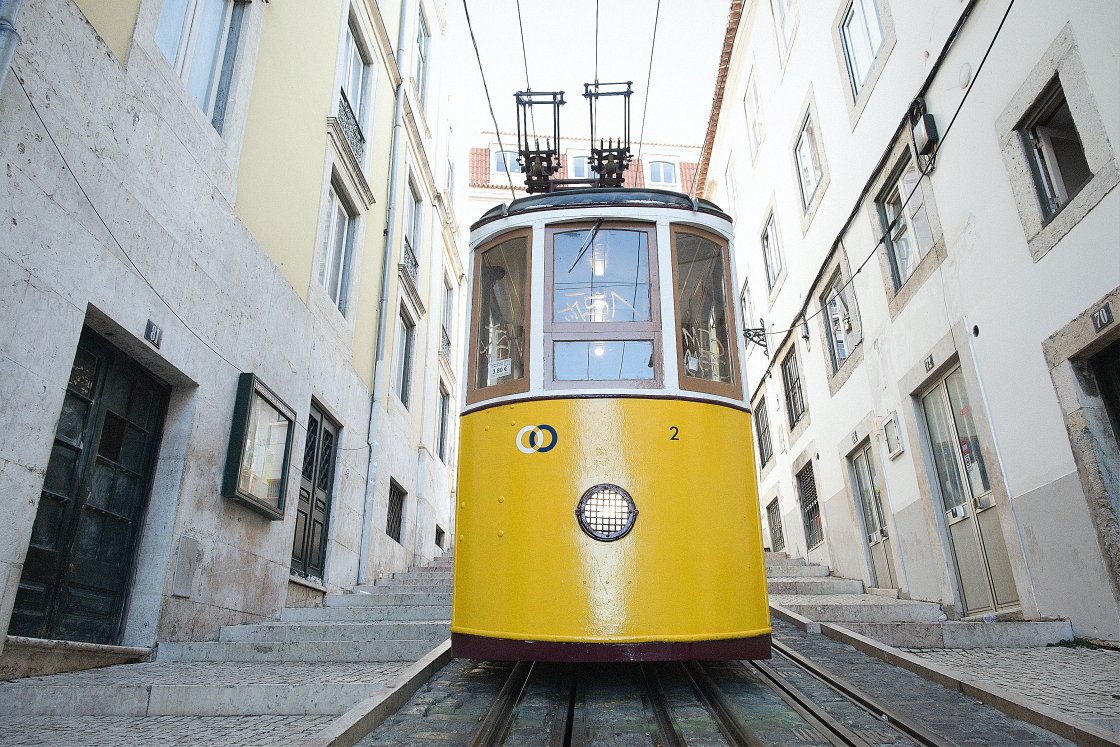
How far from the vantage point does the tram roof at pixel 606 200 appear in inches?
177

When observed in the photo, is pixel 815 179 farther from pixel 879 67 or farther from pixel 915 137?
pixel 915 137

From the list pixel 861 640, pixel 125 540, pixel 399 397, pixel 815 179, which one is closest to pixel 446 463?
pixel 399 397

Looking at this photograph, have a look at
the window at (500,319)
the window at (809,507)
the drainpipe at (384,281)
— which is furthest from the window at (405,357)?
the window at (500,319)

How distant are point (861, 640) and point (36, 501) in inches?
206

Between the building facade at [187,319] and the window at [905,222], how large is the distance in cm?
678

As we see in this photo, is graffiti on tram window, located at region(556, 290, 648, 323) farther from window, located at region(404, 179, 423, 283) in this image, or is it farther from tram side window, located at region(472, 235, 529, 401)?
window, located at region(404, 179, 423, 283)

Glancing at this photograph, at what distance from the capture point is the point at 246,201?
6.62m

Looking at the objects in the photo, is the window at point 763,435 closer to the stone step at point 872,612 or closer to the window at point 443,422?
the window at point 443,422

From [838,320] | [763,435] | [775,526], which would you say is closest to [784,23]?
[838,320]

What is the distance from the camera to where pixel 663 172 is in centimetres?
2961

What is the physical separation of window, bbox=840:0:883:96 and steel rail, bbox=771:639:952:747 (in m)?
7.42

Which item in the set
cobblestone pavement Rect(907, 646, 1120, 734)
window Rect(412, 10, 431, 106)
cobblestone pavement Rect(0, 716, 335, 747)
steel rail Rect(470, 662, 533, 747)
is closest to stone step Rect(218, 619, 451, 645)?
A: steel rail Rect(470, 662, 533, 747)

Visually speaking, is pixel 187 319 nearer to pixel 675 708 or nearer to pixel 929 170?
pixel 675 708

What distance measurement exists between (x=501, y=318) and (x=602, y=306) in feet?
2.17
